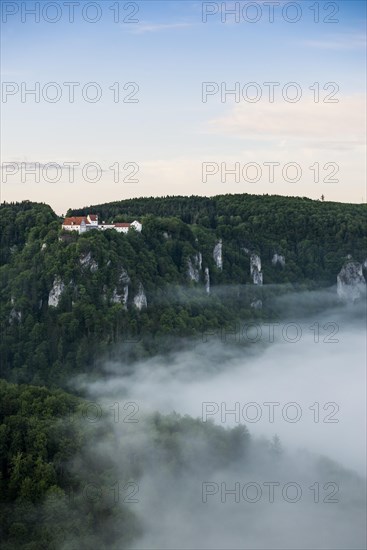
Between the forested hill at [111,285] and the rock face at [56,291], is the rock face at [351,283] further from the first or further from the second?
the rock face at [56,291]

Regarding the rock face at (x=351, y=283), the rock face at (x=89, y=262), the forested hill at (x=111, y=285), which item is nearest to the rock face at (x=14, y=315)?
the forested hill at (x=111, y=285)

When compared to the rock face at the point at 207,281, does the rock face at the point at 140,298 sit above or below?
below

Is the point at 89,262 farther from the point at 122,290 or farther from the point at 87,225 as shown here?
the point at 87,225

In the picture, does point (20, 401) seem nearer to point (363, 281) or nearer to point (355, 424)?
point (355, 424)

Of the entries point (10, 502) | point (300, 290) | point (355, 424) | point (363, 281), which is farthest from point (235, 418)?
point (363, 281)

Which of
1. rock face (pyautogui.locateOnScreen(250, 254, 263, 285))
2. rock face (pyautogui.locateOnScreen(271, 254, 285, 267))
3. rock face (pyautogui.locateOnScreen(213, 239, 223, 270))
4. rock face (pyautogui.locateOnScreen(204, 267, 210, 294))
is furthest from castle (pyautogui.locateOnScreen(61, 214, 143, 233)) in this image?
rock face (pyautogui.locateOnScreen(271, 254, 285, 267))
